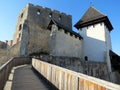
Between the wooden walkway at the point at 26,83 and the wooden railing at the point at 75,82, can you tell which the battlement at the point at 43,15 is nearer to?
the wooden walkway at the point at 26,83

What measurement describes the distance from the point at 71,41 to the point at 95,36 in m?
4.51

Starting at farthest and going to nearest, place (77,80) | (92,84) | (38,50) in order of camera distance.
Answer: (38,50), (77,80), (92,84)

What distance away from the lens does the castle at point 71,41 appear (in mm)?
16520

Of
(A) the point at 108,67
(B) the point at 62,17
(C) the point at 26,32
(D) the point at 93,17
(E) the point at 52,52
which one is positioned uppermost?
(B) the point at 62,17

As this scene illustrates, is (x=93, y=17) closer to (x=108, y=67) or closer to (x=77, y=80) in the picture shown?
(x=108, y=67)

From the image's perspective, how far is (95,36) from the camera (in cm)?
2088

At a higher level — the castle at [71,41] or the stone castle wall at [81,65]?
the castle at [71,41]

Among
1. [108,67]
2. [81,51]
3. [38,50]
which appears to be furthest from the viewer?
[38,50]

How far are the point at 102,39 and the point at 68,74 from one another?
57.0 feet

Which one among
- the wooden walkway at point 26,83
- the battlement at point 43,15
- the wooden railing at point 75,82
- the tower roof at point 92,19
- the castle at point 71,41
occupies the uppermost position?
the battlement at point 43,15

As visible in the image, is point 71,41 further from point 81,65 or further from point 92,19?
point 92,19

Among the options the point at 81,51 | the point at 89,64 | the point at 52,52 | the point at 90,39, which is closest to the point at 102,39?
the point at 90,39

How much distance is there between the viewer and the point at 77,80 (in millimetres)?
3438

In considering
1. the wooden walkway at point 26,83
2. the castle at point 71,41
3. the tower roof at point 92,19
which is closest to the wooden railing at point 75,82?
the wooden walkway at point 26,83
